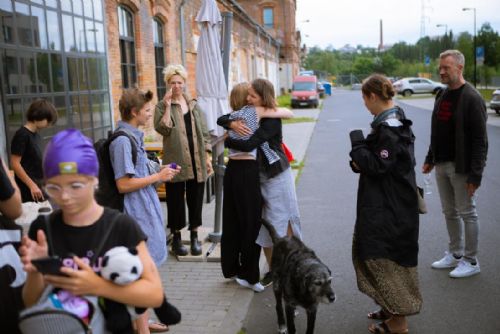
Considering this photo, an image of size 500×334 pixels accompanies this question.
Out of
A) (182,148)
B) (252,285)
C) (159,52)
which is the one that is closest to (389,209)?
(252,285)

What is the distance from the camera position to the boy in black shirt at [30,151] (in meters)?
5.27

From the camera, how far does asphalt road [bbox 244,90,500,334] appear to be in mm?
4264

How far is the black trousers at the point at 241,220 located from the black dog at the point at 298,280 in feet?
1.65

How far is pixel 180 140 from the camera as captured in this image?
5418mm

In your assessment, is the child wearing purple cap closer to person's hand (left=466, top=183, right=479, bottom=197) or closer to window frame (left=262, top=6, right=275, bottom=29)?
person's hand (left=466, top=183, right=479, bottom=197)

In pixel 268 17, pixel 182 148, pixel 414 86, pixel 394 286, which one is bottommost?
pixel 394 286

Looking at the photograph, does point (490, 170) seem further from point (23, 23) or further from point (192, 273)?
point (23, 23)

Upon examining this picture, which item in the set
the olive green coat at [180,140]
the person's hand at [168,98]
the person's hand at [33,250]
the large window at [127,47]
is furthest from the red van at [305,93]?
the person's hand at [33,250]

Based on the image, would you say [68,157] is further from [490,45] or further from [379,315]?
[490,45]

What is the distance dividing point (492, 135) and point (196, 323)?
1556cm

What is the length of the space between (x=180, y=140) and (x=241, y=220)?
1.20 m

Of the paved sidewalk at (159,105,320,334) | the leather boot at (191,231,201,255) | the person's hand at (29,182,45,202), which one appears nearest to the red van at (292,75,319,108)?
the paved sidewalk at (159,105,320,334)

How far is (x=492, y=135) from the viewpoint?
1700cm

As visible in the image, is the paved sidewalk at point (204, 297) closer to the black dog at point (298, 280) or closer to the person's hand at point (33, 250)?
the black dog at point (298, 280)
